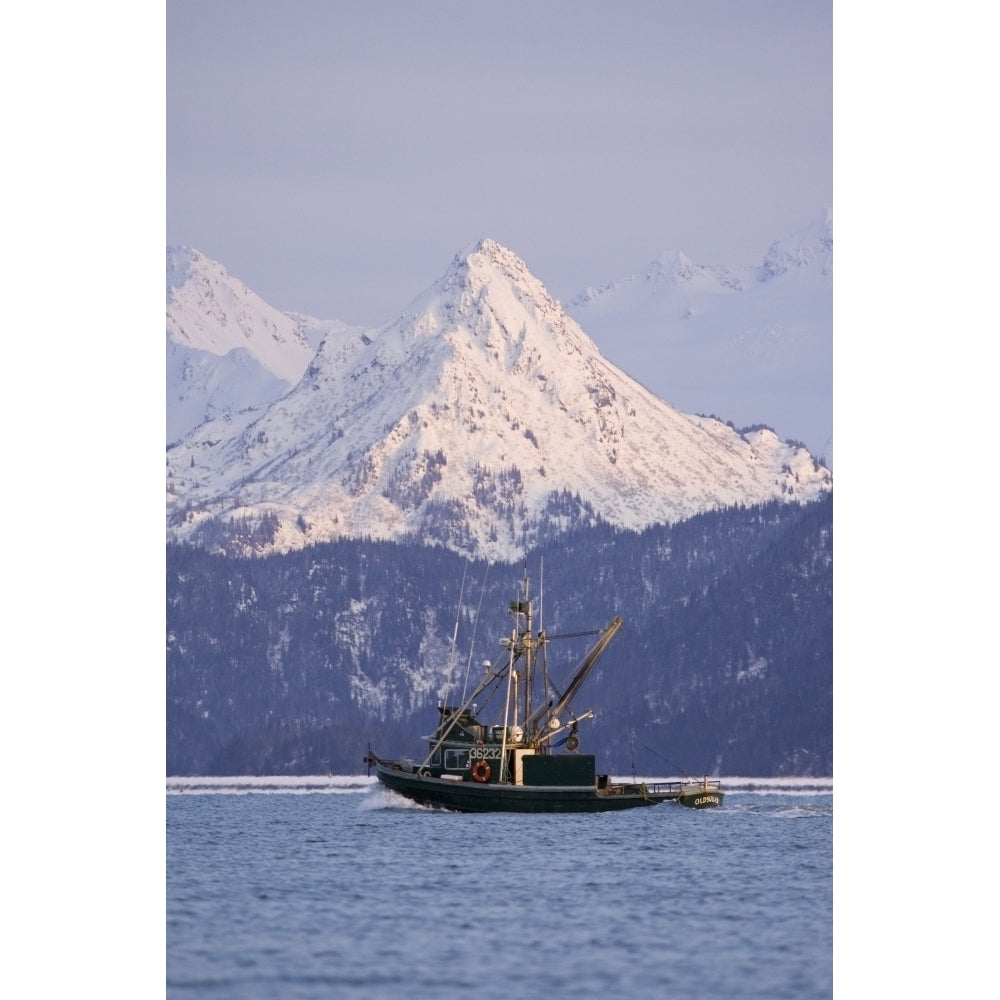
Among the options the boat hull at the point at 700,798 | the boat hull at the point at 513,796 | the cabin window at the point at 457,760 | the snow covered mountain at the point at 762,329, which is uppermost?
the snow covered mountain at the point at 762,329

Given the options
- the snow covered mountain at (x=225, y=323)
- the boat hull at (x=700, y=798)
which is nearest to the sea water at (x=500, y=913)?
the boat hull at (x=700, y=798)

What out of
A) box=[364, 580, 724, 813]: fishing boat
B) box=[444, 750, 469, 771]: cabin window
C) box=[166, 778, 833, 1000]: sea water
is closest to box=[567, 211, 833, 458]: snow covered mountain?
box=[364, 580, 724, 813]: fishing boat

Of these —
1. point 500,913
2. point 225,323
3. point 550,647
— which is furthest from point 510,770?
point 550,647

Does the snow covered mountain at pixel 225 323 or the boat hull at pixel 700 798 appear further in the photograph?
the boat hull at pixel 700 798

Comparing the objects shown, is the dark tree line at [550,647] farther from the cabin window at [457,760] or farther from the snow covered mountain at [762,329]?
the cabin window at [457,760]

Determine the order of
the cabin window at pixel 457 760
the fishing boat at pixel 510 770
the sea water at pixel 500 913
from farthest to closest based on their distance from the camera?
the cabin window at pixel 457 760
the fishing boat at pixel 510 770
the sea water at pixel 500 913
